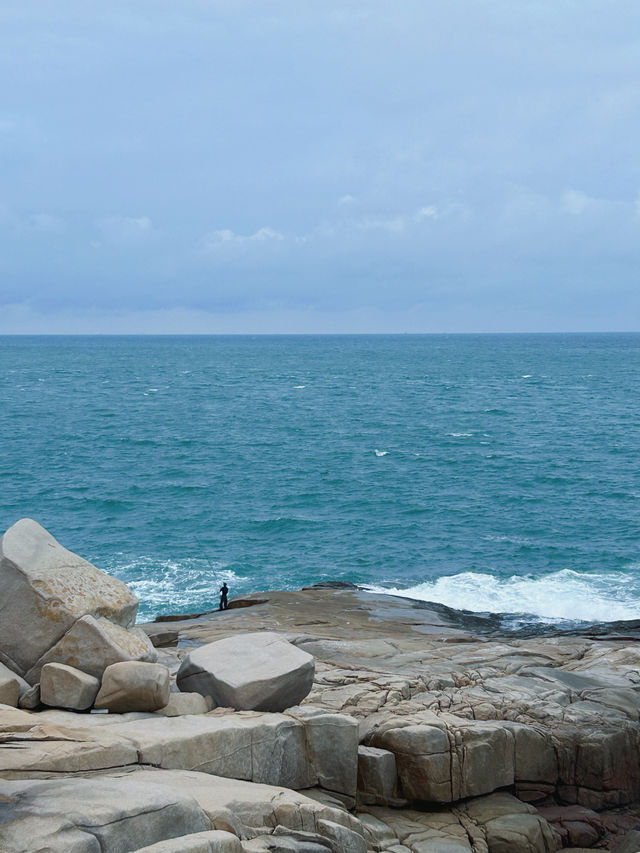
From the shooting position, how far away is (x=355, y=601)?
30062 millimetres

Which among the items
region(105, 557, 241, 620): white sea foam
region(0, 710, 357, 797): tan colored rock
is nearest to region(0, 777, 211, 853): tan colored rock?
region(0, 710, 357, 797): tan colored rock

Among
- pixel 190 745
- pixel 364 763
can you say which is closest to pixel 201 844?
pixel 190 745

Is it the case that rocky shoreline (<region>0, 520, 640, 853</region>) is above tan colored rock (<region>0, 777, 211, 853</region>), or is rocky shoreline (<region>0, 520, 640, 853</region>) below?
below

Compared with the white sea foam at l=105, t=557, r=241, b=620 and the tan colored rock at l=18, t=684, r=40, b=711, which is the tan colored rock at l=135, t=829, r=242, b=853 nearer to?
the tan colored rock at l=18, t=684, r=40, b=711

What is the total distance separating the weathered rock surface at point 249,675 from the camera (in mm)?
14266

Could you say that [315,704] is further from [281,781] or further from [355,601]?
[355,601]

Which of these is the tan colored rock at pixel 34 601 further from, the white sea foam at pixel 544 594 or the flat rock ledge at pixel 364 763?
the white sea foam at pixel 544 594

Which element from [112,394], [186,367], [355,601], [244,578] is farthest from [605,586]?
[186,367]

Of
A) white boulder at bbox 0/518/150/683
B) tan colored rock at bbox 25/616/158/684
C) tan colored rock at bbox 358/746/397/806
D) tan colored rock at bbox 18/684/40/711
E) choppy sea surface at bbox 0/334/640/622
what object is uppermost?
white boulder at bbox 0/518/150/683

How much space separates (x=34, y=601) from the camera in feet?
46.0

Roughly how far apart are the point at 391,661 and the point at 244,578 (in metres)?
19.0

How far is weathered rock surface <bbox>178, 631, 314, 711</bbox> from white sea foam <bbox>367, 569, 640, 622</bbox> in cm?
1916

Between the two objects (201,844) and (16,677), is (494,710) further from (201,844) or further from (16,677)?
(16,677)

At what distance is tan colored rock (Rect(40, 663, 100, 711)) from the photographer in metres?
13.2
